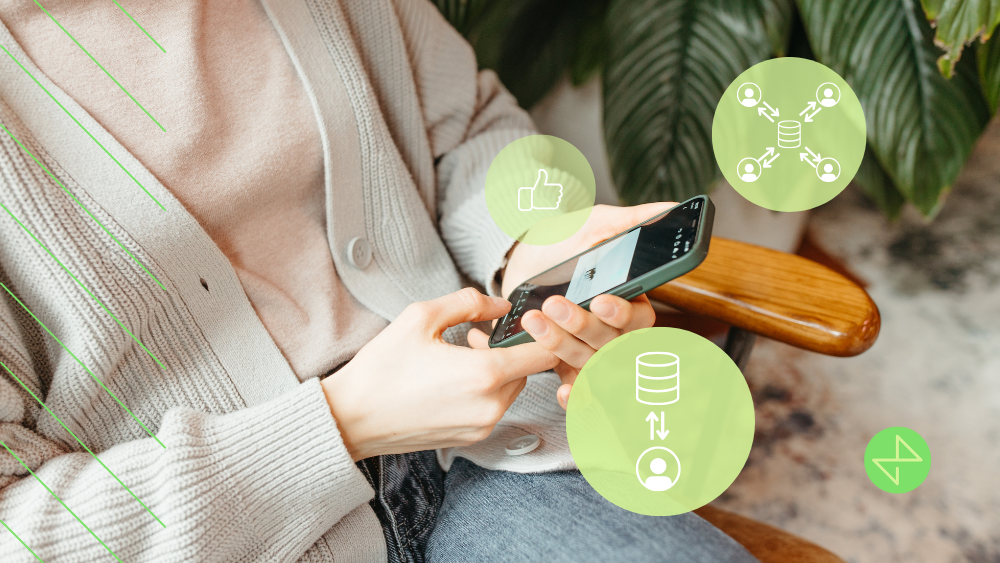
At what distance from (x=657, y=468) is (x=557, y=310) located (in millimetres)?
206

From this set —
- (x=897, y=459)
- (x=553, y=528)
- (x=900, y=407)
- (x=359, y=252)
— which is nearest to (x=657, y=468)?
(x=553, y=528)

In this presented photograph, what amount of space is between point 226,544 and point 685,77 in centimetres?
81

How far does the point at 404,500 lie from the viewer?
20.5 inches

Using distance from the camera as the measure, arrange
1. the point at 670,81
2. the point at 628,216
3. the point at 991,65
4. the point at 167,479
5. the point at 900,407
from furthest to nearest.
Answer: the point at 900,407
the point at 670,81
the point at 991,65
the point at 628,216
the point at 167,479

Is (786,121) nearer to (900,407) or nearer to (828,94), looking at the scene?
(828,94)

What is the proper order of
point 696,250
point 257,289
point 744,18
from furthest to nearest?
point 744,18 → point 257,289 → point 696,250

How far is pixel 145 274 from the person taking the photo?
42 cm

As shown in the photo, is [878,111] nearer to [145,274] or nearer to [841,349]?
[841,349]

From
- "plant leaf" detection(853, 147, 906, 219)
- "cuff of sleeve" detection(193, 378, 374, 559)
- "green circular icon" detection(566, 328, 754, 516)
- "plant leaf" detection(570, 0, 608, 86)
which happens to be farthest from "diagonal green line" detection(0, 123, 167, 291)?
"plant leaf" detection(853, 147, 906, 219)

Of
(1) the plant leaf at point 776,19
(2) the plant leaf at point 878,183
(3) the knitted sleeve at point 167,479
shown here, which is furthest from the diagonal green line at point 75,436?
(2) the plant leaf at point 878,183

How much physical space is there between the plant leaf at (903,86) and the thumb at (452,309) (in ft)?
2.18

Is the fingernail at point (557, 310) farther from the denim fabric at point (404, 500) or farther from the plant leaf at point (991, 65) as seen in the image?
the plant leaf at point (991, 65)

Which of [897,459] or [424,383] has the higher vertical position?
[424,383]

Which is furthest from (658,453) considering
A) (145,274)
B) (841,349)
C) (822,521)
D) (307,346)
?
(822,521)
